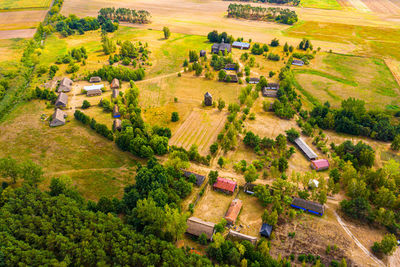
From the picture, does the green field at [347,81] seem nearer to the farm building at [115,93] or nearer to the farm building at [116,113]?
the farm building at [116,113]

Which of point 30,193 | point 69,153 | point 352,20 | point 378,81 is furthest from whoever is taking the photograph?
point 352,20

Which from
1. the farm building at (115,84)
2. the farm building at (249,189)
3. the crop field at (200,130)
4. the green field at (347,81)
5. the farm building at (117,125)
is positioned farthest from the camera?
the farm building at (115,84)

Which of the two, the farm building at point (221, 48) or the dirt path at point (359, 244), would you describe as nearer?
the dirt path at point (359, 244)

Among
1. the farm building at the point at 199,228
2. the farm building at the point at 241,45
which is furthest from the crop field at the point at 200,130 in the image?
the farm building at the point at 241,45

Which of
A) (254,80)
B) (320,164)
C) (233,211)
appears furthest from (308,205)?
(254,80)

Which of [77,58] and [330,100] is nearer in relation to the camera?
[330,100]

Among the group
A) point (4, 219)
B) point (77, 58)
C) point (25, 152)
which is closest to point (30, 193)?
point (4, 219)

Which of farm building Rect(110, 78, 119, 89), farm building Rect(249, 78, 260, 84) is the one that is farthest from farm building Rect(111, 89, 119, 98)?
farm building Rect(249, 78, 260, 84)

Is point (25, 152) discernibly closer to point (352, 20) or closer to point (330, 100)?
point (330, 100)
